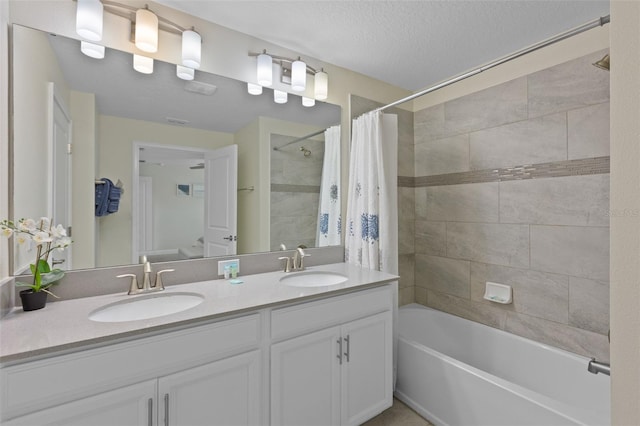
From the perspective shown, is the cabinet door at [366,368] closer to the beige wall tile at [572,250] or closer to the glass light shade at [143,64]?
the beige wall tile at [572,250]

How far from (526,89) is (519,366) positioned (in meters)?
1.94

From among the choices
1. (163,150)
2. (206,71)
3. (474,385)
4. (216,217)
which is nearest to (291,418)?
(474,385)

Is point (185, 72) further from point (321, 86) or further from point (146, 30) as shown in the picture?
point (321, 86)

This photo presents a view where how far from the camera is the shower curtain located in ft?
7.76

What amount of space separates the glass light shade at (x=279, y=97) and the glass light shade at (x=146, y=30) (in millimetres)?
762

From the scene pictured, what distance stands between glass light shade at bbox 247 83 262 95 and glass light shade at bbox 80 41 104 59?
0.80 m

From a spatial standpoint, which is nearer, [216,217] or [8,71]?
[8,71]

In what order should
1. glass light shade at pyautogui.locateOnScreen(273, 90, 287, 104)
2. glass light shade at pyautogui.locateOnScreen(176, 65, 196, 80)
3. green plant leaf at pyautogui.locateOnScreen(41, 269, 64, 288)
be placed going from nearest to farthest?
green plant leaf at pyautogui.locateOnScreen(41, 269, 64, 288) < glass light shade at pyautogui.locateOnScreen(176, 65, 196, 80) < glass light shade at pyautogui.locateOnScreen(273, 90, 287, 104)

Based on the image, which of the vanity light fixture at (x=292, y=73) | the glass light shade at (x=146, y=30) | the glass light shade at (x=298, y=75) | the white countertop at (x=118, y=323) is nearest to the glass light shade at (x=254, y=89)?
the vanity light fixture at (x=292, y=73)

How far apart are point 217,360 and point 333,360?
0.64 metres

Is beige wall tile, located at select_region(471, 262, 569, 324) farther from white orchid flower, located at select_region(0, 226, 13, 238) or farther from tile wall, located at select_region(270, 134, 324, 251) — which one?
white orchid flower, located at select_region(0, 226, 13, 238)

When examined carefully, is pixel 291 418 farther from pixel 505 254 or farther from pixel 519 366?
pixel 505 254

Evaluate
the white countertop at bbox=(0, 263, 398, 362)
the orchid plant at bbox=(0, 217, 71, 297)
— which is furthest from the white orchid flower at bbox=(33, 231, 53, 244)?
the white countertop at bbox=(0, 263, 398, 362)

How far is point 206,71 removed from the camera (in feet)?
6.11
